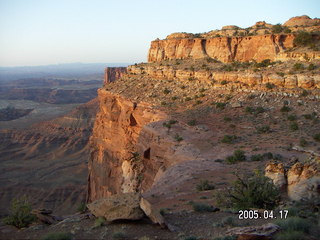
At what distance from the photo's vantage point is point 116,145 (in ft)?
99.3

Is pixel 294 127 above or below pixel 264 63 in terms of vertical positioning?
below

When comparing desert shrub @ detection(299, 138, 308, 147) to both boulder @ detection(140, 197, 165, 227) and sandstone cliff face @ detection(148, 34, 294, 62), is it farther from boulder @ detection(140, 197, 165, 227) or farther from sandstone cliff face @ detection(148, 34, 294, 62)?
sandstone cliff face @ detection(148, 34, 294, 62)

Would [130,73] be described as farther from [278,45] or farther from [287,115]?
[287,115]

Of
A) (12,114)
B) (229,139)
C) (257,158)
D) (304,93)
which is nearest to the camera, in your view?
(257,158)

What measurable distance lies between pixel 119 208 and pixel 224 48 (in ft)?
87.4

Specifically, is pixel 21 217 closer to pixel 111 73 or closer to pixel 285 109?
pixel 285 109

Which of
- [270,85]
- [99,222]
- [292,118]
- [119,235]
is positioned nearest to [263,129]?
[292,118]

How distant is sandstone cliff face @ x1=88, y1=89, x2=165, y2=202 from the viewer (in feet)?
88.5

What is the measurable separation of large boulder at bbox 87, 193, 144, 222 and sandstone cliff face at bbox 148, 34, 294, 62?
2346 cm

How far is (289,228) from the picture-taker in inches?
269

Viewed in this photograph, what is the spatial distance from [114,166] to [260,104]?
14559mm

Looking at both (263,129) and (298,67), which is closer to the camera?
(263,129)

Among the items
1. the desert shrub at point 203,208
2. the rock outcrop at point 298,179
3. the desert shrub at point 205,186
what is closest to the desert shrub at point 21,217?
the desert shrub at point 203,208

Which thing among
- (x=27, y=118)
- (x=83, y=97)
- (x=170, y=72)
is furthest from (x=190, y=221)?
(x=83, y=97)
